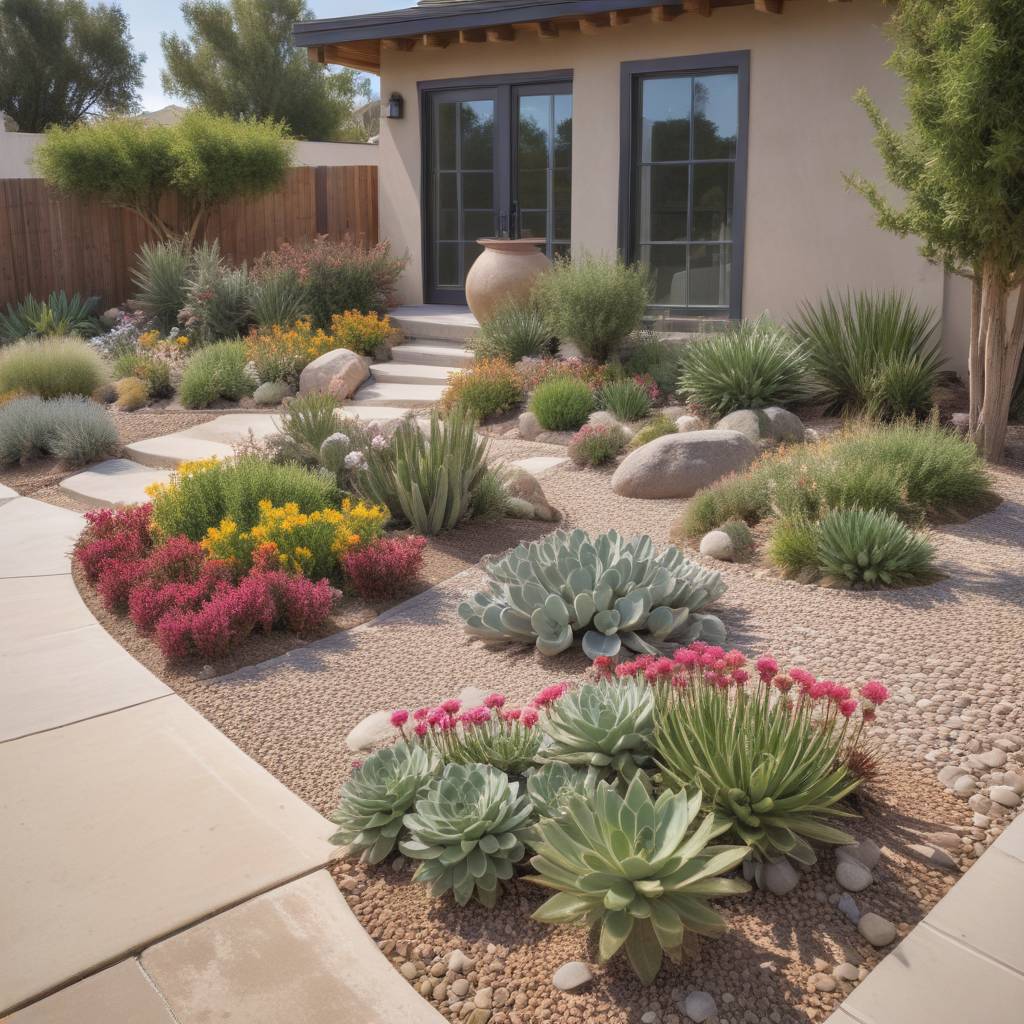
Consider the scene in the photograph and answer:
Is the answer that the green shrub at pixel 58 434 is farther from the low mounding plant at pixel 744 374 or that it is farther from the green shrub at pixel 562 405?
the low mounding plant at pixel 744 374

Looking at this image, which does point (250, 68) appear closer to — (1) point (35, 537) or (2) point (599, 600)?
(1) point (35, 537)

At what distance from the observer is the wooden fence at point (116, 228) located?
44.8 feet

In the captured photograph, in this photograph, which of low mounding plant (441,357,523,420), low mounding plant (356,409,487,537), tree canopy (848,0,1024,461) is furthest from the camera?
low mounding plant (441,357,523,420)

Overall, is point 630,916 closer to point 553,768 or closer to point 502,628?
point 553,768

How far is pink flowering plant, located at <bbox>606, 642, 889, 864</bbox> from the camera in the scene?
2900mm

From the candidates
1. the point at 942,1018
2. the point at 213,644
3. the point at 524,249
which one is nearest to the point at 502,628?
the point at 213,644

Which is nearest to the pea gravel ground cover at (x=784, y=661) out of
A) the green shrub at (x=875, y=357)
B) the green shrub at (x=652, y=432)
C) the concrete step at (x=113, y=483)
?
the green shrub at (x=652, y=432)

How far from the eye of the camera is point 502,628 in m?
4.70

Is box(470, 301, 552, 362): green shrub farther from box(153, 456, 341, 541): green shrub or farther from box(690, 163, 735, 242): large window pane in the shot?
box(153, 456, 341, 541): green shrub

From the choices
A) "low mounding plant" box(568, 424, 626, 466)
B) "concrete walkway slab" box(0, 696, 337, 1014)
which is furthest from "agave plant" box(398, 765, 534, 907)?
"low mounding plant" box(568, 424, 626, 466)

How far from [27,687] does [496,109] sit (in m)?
10.1

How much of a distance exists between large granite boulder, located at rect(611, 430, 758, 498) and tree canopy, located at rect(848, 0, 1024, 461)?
188cm

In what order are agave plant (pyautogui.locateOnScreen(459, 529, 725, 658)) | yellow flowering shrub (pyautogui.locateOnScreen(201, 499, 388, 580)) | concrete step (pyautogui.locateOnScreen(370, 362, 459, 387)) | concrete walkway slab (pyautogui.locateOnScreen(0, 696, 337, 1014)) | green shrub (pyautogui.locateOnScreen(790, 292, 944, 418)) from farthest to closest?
concrete step (pyautogui.locateOnScreen(370, 362, 459, 387))
green shrub (pyautogui.locateOnScreen(790, 292, 944, 418))
yellow flowering shrub (pyautogui.locateOnScreen(201, 499, 388, 580))
agave plant (pyautogui.locateOnScreen(459, 529, 725, 658))
concrete walkway slab (pyautogui.locateOnScreen(0, 696, 337, 1014))

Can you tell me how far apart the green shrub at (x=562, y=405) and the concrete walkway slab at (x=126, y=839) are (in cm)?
541
